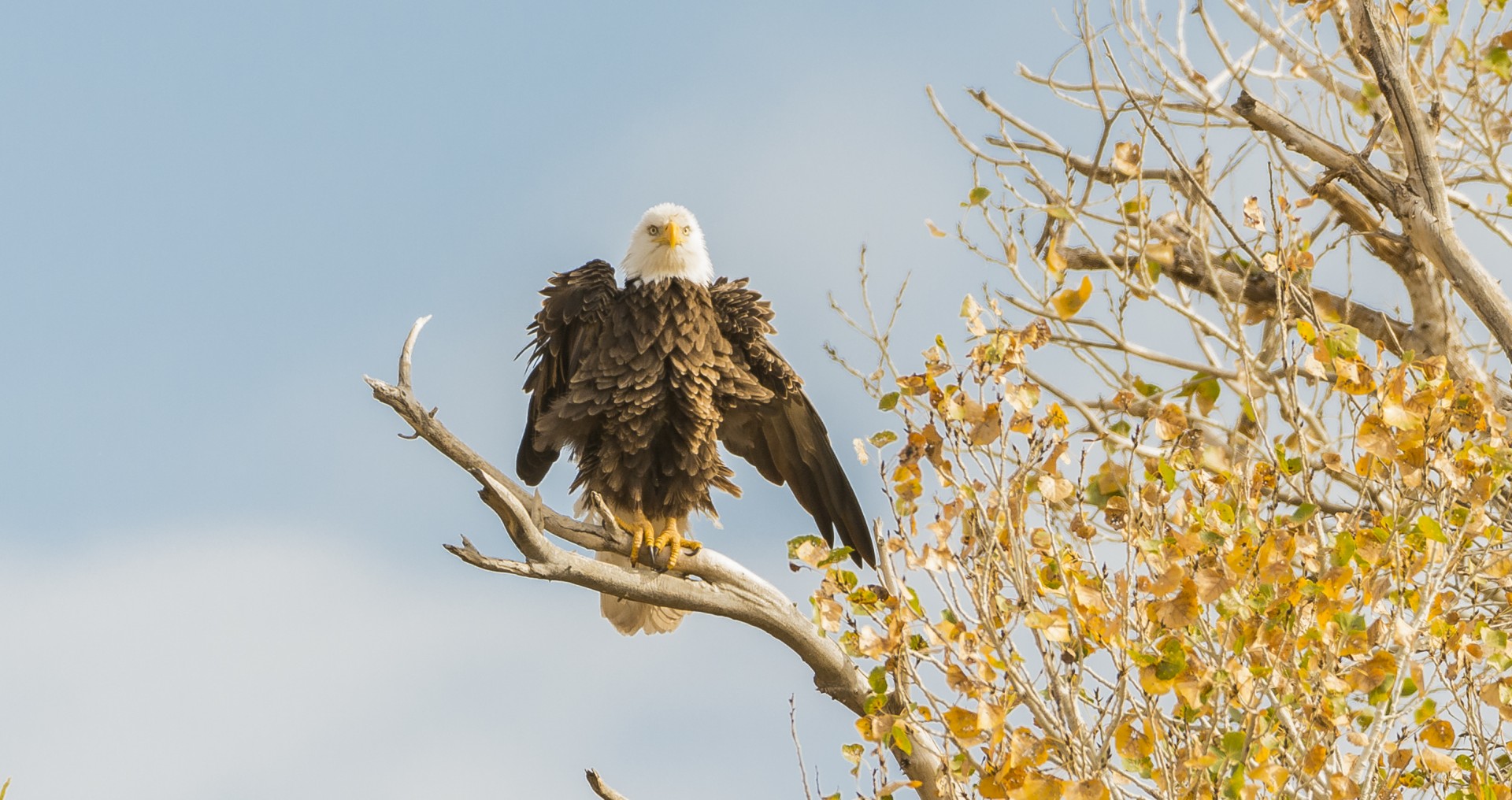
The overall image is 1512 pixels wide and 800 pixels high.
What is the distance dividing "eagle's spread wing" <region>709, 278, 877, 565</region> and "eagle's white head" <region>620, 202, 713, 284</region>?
15cm

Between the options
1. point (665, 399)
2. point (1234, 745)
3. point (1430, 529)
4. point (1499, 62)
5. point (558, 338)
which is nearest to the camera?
point (1234, 745)

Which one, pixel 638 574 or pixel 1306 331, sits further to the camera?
pixel 638 574

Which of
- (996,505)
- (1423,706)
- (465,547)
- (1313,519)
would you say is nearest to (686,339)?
(465,547)

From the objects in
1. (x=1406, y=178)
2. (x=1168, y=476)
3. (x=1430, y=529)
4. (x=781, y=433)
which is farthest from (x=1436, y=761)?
(x=781, y=433)

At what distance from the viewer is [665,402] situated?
16.9ft

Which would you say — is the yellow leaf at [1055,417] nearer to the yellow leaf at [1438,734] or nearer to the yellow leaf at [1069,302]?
the yellow leaf at [1069,302]

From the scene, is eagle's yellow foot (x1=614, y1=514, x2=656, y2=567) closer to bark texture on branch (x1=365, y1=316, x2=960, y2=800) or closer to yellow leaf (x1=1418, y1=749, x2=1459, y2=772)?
bark texture on branch (x1=365, y1=316, x2=960, y2=800)

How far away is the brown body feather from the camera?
5133 mm

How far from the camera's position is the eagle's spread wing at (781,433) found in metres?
5.38

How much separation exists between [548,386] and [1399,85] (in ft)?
10.6

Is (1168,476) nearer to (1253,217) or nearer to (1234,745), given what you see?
(1234,745)

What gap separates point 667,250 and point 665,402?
29.1 inches

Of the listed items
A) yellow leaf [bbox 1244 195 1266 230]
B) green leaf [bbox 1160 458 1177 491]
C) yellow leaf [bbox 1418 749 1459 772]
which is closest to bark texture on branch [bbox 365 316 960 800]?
green leaf [bbox 1160 458 1177 491]

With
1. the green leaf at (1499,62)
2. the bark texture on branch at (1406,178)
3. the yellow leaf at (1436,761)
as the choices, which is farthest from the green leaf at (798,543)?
the green leaf at (1499,62)
